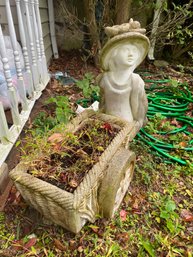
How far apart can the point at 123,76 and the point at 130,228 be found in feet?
3.69

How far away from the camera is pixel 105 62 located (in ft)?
5.36

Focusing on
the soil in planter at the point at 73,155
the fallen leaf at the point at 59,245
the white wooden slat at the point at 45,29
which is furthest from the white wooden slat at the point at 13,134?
the white wooden slat at the point at 45,29

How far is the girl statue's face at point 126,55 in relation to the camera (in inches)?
60.9

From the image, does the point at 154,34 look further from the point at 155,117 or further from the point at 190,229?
the point at 190,229

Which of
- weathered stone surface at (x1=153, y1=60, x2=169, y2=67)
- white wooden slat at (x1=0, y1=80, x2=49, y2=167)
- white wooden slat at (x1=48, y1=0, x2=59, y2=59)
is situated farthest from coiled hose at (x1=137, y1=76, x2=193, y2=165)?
white wooden slat at (x1=48, y1=0, x2=59, y2=59)

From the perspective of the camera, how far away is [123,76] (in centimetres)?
167

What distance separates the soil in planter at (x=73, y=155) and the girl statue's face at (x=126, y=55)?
0.47m

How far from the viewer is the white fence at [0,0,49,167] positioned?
1821 mm

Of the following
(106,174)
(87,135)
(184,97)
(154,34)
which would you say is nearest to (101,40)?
(154,34)

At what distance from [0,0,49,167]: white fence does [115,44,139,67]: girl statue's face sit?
952mm

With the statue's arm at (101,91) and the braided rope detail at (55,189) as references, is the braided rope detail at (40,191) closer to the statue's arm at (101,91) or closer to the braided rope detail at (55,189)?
the braided rope detail at (55,189)

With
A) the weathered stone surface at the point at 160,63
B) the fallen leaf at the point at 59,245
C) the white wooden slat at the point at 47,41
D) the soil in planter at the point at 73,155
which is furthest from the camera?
the weathered stone surface at the point at 160,63

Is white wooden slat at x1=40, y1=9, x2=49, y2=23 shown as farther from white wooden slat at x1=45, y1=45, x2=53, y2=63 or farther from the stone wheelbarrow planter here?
the stone wheelbarrow planter

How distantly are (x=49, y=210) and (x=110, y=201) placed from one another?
381 mm
